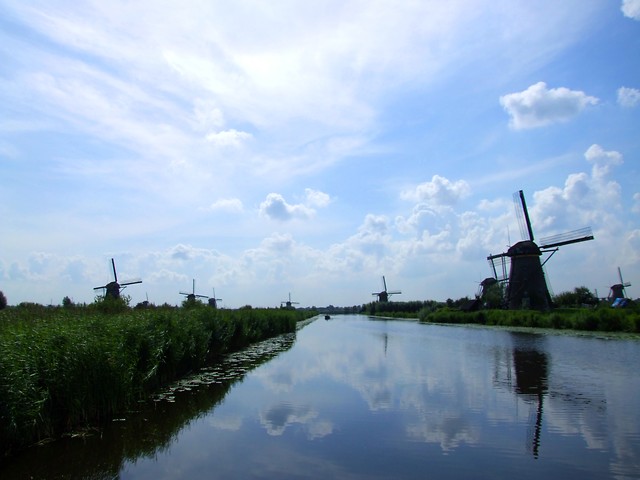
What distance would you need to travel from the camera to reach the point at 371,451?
8227 millimetres

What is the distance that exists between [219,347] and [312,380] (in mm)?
7217

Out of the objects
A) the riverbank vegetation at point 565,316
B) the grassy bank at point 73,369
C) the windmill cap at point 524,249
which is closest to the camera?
the grassy bank at point 73,369

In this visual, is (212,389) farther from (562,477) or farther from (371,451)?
(562,477)

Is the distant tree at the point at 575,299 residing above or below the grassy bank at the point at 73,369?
above

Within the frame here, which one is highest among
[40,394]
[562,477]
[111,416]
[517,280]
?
[517,280]

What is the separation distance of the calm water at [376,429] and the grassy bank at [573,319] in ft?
58.9

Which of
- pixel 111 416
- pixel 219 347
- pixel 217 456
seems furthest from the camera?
pixel 219 347

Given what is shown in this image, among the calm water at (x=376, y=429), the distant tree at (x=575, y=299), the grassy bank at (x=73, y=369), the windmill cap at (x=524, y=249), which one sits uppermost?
the windmill cap at (x=524, y=249)

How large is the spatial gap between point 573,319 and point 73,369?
36371 millimetres

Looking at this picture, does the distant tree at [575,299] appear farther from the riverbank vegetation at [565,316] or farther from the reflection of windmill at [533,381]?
the reflection of windmill at [533,381]

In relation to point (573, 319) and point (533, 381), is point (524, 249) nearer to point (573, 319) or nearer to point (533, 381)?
point (573, 319)

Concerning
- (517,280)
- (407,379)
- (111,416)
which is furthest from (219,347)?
(517,280)

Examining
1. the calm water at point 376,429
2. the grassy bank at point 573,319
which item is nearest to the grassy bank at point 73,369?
the calm water at point 376,429

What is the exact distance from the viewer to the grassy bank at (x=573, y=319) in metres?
32.9
